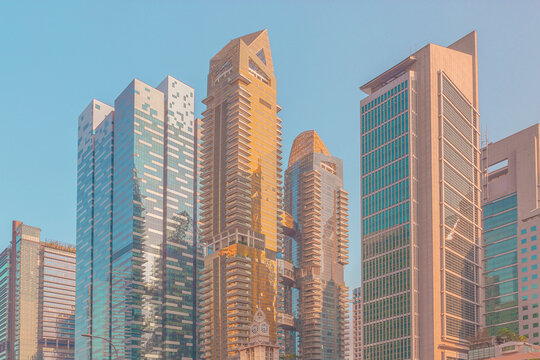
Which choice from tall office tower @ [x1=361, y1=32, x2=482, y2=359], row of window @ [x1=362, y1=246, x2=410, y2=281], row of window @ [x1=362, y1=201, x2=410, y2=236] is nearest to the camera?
tall office tower @ [x1=361, y1=32, x2=482, y2=359]

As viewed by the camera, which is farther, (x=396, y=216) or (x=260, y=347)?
(x=396, y=216)

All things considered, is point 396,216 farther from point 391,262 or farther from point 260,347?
point 260,347

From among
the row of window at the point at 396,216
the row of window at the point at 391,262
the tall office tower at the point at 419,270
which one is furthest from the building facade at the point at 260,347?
the row of window at the point at 396,216

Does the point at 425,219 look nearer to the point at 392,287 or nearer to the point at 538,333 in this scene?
the point at 392,287

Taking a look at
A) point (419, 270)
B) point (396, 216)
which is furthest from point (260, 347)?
point (396, 216)

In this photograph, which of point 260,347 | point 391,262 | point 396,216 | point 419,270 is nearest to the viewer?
point 260,347

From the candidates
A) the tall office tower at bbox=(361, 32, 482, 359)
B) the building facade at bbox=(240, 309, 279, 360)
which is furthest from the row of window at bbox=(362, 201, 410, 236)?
the building facade at bbox=(240, 309, 279, 360)

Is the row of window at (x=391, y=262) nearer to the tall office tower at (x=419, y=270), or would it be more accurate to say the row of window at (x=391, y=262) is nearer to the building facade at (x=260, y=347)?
the tall office tower at (x=419, y=270)

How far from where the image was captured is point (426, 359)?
180 m

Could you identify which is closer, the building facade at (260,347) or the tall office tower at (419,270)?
the tall office tower at (419,270)

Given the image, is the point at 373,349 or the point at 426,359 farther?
the point at 373,349

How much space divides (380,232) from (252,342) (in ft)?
148

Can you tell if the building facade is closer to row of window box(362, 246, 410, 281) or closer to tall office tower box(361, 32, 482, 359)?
tall office tower box(361, 32, 482, 359)

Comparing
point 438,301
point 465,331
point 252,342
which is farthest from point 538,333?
point 252,342
